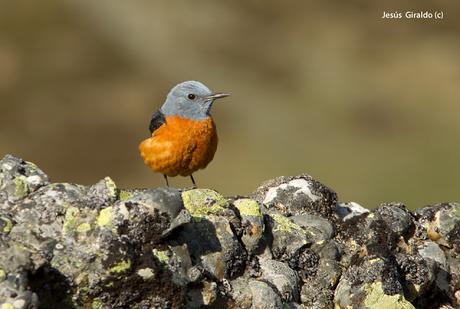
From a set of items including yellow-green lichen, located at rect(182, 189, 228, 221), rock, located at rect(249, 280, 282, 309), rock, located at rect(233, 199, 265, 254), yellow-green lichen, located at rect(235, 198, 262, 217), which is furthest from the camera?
yellow-green lichen, located at rect(235, 198, 262, 217)

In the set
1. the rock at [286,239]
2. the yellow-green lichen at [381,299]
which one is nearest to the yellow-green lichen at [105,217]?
the rock at [286,239]

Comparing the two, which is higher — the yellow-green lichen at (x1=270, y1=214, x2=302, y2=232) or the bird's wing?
the bird's wing

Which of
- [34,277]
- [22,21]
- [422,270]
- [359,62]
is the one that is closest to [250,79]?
[359,62]

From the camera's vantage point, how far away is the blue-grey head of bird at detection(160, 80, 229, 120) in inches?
488

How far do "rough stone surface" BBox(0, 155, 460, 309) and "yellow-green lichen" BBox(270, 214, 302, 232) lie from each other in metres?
0.01

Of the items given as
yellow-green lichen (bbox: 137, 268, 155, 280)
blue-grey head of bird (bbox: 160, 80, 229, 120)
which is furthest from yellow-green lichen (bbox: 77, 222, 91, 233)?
blue-grey head of bird (bbox: 160, 80, 229, 120)

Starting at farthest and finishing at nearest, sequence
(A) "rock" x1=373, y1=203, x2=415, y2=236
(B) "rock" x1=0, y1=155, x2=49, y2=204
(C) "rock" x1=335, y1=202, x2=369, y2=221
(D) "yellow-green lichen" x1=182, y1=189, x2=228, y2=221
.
Result: (C) "rock" x1=335, y1=202, x2=369, y2=221, (A) "rock" x1=373, y1=203, x2=415, y2=236, (D) "yellow-green lichen" x1=182, y1=189, x2=228, y2=221, (B) "rock" x1=0, y1=155, x2=49, y2=204

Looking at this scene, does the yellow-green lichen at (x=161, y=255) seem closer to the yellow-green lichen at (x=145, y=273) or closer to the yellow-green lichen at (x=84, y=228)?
the yellow-green lichen at (x=145, y=273)

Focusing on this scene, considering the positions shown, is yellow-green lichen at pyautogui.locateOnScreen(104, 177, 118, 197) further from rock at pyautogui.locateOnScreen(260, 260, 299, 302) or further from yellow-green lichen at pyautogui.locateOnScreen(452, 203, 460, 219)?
yellow-green lichen at pyautogui.locateOnScreen(452, 203, 460, 219)

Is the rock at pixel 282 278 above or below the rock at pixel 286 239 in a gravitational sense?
below

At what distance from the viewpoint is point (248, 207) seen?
7.98 m

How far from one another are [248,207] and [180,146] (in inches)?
163

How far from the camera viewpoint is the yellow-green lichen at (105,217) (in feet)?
21.5

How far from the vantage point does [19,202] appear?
6734 mm
